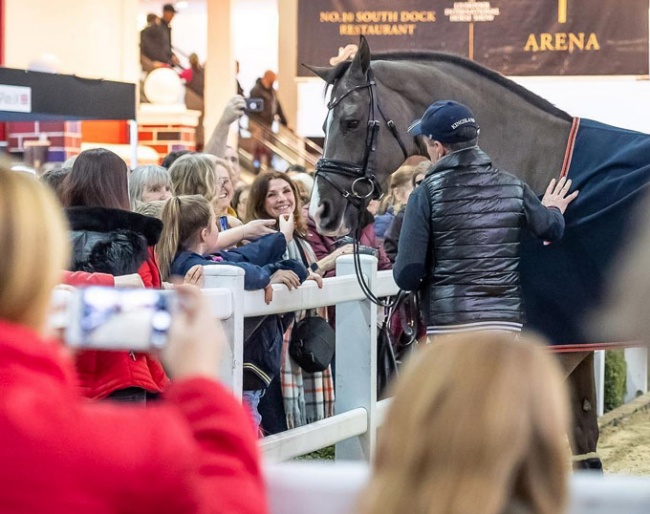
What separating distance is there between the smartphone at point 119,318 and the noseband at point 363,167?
12.9ft

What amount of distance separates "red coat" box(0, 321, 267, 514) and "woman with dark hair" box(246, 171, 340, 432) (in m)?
4.12

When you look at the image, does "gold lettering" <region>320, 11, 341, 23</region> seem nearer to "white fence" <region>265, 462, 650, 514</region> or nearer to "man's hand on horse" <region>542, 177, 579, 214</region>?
"man's hand on horse" <region>542, 177, 579, 214</region>

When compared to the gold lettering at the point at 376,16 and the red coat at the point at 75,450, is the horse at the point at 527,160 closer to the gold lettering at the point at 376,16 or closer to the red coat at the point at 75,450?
the red coat at the point at 75,450

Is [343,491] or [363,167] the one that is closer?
[343,491]

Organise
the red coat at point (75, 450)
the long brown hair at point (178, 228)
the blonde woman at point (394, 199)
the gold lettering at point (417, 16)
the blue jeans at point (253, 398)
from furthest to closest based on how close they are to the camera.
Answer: the gold lettering at point (417, 16), the blonde woman at point (394, 199), the blue jeans at point (253, 398), the long brown hair at point (178, 228), the red coat at point (75, 450)

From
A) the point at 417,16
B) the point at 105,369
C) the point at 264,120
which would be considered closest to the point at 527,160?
the point at 105,369

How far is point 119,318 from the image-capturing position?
182cm

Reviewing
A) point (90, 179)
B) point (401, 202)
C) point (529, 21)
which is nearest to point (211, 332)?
point (90, 179)

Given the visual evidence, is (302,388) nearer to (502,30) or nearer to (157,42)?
(502,30)

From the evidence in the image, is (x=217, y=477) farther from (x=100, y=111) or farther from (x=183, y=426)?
(x=100, y=111)

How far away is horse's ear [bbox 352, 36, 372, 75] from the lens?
5805mm

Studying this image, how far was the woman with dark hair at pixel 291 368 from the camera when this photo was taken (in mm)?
5859

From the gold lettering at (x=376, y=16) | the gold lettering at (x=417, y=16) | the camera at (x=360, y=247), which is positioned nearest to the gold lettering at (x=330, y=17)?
the gold lettering at (x=376, y=16)

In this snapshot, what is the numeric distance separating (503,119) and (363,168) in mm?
664
